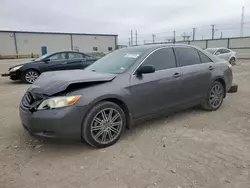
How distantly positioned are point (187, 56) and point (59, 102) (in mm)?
2726

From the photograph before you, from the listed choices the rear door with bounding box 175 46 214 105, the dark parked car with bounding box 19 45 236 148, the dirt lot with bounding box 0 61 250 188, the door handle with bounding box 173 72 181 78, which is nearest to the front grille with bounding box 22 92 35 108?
the dark parked car with bounding box 19 45 236 148

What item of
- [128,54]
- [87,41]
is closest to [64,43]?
[87,41]

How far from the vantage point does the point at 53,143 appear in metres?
3.49

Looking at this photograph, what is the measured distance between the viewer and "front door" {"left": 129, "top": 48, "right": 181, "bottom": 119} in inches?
142

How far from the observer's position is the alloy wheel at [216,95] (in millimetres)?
4891

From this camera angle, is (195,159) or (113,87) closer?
(195,159)

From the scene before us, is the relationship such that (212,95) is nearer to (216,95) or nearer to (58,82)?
(216,95)

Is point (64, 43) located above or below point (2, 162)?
above

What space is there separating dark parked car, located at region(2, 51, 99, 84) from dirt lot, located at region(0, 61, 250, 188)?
18.3 feet

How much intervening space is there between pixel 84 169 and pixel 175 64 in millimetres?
2496

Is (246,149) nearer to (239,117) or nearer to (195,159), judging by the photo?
(195,159)

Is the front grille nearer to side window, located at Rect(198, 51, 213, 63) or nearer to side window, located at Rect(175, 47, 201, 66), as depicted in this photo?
side window, located at Rect(175, 47, 201, 66)

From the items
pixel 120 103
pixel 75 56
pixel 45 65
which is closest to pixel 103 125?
pixel 120 103

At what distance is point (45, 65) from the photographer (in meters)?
9.58
